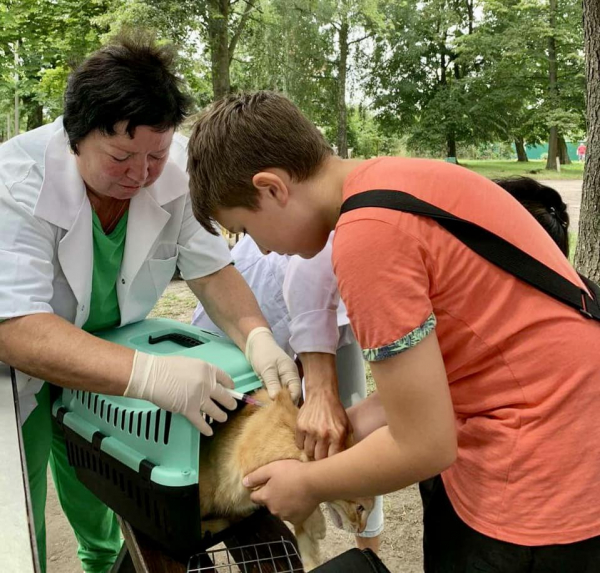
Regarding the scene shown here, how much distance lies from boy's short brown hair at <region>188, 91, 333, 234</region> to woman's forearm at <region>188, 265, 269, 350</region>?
0.57m

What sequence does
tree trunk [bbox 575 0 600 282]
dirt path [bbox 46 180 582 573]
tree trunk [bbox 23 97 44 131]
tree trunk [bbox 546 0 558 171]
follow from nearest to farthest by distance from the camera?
dirt path [bbox 46 180 582 573] → tree trunk [bbox 575 0 600 282] → tree trunk [bbox 23 97 44 131] → tree trunk [bbox 546 0 558 171]

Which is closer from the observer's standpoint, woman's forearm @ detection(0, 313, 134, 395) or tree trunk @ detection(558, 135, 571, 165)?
woman's forearm @ detection(0, 313, 134, 395)

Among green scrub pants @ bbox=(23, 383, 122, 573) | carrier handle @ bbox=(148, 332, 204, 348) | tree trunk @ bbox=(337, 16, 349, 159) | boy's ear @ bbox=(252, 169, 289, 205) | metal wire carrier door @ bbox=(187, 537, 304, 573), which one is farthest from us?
tree trunk @ bbox=(337, 16, 349, 159)

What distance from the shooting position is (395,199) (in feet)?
2.65

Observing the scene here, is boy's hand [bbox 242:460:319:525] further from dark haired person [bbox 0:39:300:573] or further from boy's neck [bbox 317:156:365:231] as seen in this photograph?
boy's neck [bbox 317:156:365:231]

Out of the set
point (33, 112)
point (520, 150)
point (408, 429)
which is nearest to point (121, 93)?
point (408, 429)

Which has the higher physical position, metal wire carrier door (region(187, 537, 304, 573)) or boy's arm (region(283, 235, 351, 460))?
boy's arm (region(283, 235, 351, 460))

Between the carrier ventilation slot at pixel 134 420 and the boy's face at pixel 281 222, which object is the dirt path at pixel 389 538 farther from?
the boy's face at pixel 281 222

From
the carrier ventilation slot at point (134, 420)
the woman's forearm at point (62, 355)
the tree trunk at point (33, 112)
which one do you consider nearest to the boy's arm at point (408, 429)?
the carrier ventilation slot at point (134, 420)

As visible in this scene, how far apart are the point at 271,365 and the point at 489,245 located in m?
0.70

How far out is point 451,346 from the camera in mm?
881

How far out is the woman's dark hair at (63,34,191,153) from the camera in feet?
4.11

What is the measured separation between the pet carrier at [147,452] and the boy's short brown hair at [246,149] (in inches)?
18.5

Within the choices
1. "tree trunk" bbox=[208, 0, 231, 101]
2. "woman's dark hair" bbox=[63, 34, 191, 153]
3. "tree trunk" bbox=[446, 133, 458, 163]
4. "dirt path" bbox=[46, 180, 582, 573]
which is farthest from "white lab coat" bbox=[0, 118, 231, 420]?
"tree trunk" bbox=[446, 133, 458, 163]
